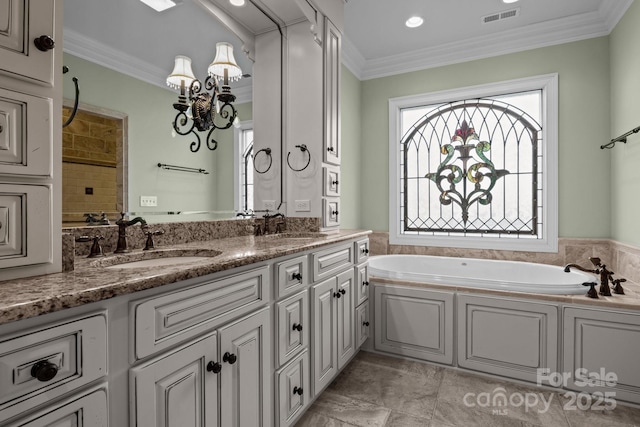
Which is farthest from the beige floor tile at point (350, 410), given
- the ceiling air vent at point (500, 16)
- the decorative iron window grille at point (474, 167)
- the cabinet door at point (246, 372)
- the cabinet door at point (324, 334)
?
the ceiling air vent at point (500, 16)

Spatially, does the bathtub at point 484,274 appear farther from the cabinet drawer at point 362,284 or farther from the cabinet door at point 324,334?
the cabinet door at point 324,334

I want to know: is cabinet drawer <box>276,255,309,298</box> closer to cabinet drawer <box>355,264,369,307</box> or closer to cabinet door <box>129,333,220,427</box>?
cabinet door <box>129,333,220,427</box>

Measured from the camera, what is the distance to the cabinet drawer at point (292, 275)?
4.73ft

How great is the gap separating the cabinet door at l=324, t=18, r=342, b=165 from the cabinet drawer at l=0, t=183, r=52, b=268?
174 cm

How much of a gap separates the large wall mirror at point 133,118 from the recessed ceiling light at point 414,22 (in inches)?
66.0

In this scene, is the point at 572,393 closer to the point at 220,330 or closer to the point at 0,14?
the point at 220,330

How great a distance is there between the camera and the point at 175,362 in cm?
94

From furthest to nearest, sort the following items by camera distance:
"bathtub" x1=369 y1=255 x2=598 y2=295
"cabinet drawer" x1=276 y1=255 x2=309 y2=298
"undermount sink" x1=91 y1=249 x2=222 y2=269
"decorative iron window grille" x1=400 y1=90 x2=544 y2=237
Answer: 1. "decorative iron window grille" x1=400 y1=90 x2=544 y2=237
2. "bathtub" x1=369 y1=255 x2=598 y2=295
3. "cabinet drawer" x1=276 y1=255 x2=309 y2=298
4. "undermount sink" x1=91 y1=249 x2=222 y2=269

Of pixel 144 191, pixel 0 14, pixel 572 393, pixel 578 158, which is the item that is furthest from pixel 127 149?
pixel 578 158

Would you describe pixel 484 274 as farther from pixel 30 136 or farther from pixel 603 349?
pixel 30 136

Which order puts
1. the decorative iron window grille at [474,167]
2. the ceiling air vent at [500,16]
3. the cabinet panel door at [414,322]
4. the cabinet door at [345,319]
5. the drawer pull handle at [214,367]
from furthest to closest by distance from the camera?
the decorative iron window grille at [474,167]
the ceiling air vent at [500,16]
the cabinet panel door at [414,322]
the cabinet door at [345,319]
the drawer pull handle at [214,367]

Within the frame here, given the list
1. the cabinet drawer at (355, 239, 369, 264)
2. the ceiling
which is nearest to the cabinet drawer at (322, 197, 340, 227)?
the cabinet drawer at (355, 239, 369, 264)

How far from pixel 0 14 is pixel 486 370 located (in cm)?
278

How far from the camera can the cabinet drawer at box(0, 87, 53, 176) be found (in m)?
0.80
